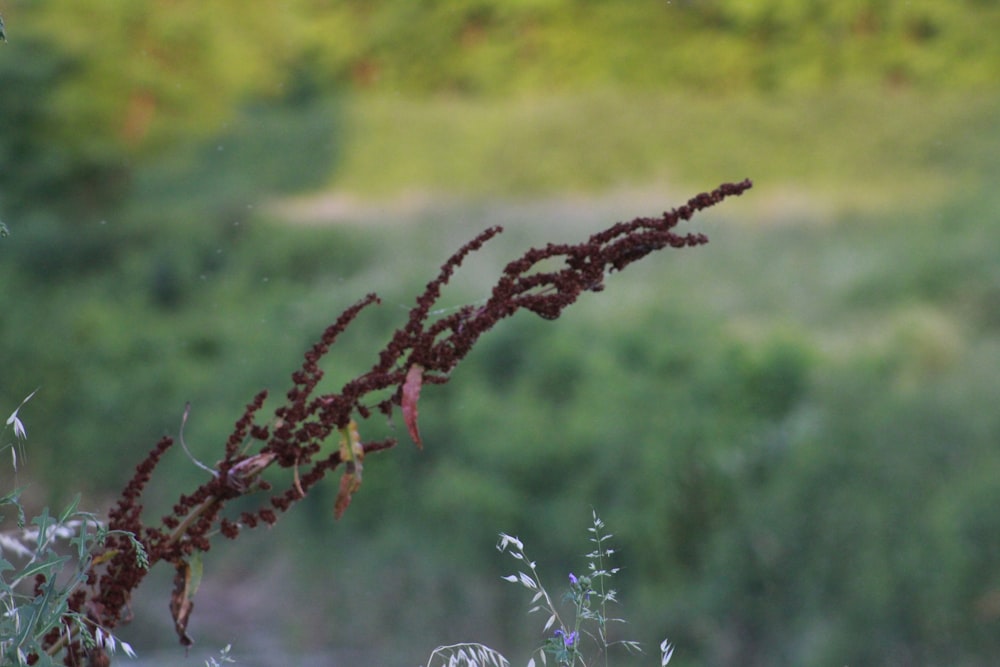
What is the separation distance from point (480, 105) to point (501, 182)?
0.34 meters

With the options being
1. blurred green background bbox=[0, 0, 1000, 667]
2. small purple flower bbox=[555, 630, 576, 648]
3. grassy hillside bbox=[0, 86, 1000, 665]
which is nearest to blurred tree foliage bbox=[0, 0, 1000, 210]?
blurred green background bbox=[0, 0, 1000, 667]

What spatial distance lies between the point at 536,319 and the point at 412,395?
3085 millimetres

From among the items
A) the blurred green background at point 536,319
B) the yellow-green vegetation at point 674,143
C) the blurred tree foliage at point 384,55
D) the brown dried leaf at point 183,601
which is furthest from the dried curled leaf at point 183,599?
the blurred tree foliage at point 384,55

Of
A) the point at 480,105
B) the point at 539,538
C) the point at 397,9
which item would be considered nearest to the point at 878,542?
the point at 539,538

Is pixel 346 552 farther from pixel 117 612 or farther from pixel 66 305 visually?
pixel 117 612

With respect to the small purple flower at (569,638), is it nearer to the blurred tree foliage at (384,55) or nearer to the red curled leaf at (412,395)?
the red curled leaf at (412,395)

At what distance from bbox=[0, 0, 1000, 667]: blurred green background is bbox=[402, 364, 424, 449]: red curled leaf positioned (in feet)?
8.19

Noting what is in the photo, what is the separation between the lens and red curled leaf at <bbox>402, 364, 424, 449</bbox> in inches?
24.9

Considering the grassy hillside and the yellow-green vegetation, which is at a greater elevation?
the yellow-green vegetation

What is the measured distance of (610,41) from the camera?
4.18 meters

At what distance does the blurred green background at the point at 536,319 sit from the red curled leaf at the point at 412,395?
249 centimetres

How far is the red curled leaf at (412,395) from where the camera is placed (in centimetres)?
63

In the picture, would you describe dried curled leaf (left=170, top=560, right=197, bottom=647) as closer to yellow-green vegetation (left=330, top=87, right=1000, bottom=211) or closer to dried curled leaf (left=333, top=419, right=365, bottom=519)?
dried curled leaf (left=333, top=419, right=365, bottom=519)

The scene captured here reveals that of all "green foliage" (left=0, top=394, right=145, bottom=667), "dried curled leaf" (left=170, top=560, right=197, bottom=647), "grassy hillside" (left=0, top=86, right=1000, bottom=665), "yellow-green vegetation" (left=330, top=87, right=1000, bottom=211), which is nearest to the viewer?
"green foliage" (left=0, top=394, right=145, bottom=667)
